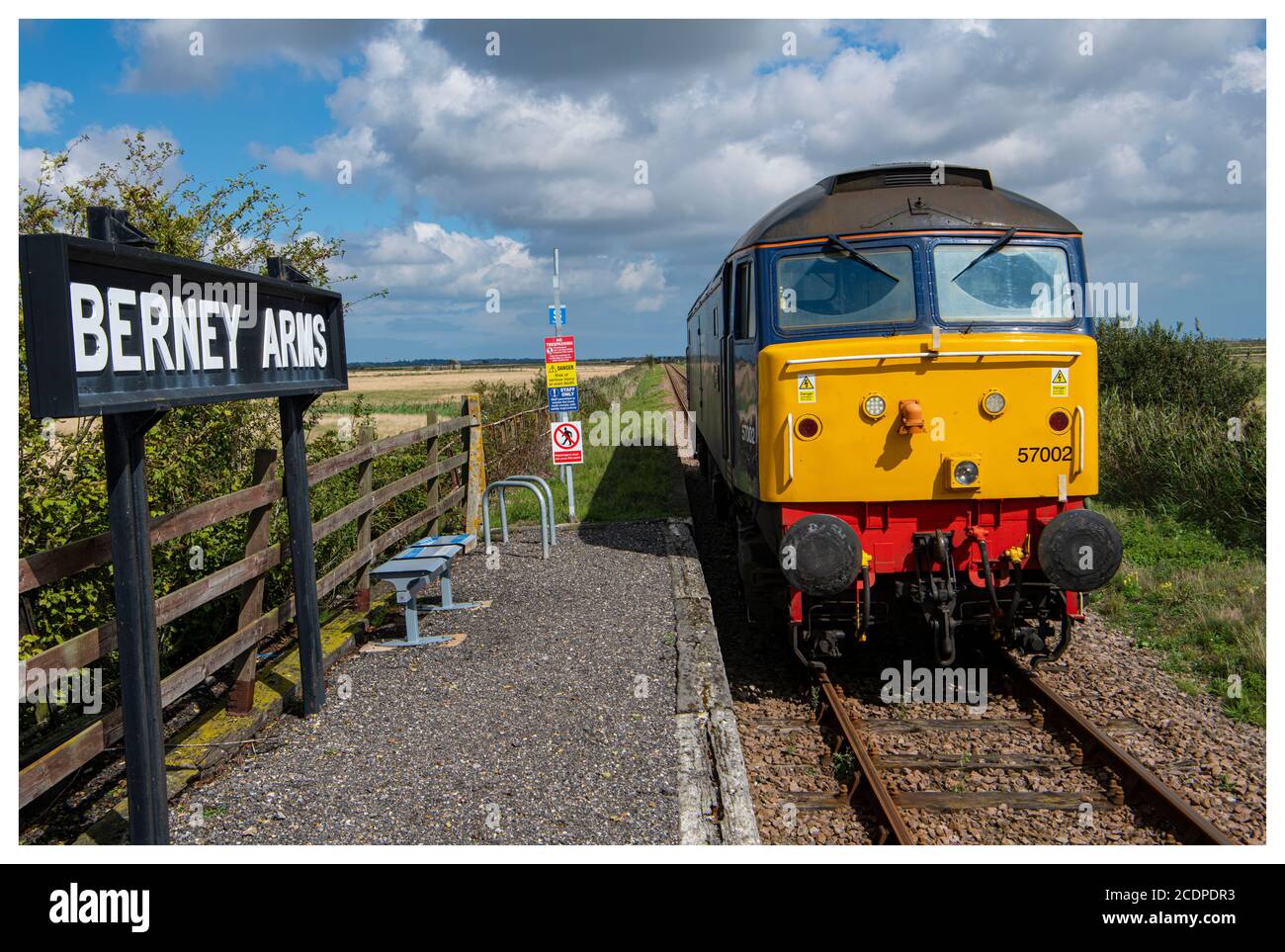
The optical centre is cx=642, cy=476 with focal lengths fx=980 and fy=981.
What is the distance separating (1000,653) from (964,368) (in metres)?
2.48

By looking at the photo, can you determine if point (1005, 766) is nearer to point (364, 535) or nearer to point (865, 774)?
point (865, 774)

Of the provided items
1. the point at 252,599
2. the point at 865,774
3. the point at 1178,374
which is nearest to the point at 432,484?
the point at 252,599

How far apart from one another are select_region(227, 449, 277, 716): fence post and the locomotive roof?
142 inches

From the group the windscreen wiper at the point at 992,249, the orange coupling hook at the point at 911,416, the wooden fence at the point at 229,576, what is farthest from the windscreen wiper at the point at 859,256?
the wooden fence at the point at 229,576

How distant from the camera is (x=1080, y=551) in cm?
590

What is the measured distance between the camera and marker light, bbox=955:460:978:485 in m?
6.07

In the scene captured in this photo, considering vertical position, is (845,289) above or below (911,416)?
above

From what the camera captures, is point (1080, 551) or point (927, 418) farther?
point (927, 418)

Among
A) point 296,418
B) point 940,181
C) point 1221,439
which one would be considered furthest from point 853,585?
point 1221,439

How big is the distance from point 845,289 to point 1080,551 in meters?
2.26

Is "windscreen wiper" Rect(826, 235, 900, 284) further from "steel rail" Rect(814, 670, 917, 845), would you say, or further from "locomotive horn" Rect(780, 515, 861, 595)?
"steel rail" Rect(814, 670, 917, 845)

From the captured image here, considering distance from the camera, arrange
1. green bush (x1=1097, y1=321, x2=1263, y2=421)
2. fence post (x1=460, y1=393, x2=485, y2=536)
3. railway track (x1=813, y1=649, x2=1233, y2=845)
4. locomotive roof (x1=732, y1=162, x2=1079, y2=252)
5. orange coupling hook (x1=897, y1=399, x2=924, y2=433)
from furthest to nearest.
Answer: green bush (x1=1097, y1=321, x2=1263, y2=421)
fence post (x1=460, y1=393, x2=485, y2=536)
locomotive roof (x1=732, y1=162, x2=1079, y2=252)
orange coupling hook (x1=897, y1=399, x2=924, y2=433)
railway track (x1=813, y1=649, x2=1233, y2=845)
